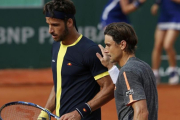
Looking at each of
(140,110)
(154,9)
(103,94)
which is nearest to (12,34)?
(154,9)

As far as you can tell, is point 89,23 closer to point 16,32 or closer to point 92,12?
point 92,12

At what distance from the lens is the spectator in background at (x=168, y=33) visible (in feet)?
36.3

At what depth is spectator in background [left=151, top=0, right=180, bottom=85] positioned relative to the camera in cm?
1108

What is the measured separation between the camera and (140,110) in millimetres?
3299

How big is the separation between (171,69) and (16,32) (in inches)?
154

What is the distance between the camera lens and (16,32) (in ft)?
40.0

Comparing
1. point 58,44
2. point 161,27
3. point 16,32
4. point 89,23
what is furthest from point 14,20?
point 58,44

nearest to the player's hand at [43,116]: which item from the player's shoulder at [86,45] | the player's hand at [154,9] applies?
the player's shoulder at [86,45]

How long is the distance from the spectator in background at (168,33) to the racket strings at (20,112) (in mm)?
7011

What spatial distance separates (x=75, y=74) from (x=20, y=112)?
0.61 metres

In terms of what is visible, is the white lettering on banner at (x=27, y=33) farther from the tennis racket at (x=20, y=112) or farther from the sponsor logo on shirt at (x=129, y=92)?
the sponsor logo on shirt at (x=129, y=92)

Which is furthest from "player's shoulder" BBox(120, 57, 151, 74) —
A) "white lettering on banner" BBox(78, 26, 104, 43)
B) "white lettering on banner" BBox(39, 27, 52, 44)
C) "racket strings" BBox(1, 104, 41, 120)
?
"white lettering on banner" BBox(39, 27, 52, 44)

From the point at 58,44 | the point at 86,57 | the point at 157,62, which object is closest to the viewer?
the point at 86,57

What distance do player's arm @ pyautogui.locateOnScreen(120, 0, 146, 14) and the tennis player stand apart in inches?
289
